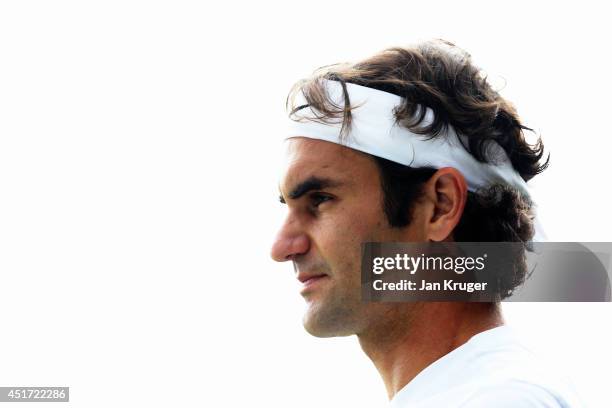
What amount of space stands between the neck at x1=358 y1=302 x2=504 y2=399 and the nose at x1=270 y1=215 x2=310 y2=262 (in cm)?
34

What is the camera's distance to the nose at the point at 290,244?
2969 mm

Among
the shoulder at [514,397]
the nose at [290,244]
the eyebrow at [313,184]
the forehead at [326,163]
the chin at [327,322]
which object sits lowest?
the shoulder at [514,397]

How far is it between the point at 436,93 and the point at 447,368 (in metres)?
0.94

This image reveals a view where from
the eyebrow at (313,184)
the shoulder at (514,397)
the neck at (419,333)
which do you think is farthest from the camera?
the eyebrow at (313,184)

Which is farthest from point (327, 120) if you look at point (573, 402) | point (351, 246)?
point (573, 402)

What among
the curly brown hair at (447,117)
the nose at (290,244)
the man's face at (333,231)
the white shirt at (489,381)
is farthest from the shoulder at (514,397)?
the nose at (290,244)

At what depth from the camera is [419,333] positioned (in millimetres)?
2900

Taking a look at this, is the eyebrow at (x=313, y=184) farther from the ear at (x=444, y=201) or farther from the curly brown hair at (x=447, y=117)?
the ear at (x=444, y=201)

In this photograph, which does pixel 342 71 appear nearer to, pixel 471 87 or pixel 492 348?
pixel 471 87

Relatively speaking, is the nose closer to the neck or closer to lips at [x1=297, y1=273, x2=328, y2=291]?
lips at [x1=297, y1=273, x2=328, y2=291]

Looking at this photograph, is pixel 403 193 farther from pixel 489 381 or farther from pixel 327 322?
pixel 489 381

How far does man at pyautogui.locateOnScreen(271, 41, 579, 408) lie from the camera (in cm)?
289

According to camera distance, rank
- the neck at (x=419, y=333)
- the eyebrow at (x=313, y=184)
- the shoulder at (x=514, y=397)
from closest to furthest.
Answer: the shoulder at (x=514, y=397) < the neck at (x=419, y=333) < the eyebrow at (x=313, y=184)

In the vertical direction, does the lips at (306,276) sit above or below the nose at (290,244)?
below
